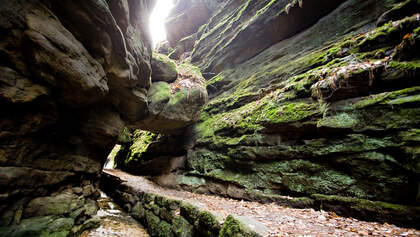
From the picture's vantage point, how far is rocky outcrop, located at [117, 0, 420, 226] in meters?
3.61

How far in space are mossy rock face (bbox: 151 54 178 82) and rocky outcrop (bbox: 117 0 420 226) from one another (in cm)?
384

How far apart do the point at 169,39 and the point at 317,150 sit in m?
26.1

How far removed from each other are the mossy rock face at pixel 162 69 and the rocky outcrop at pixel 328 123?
3.84 meters

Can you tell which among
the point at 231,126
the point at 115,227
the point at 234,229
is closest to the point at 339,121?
the point at 231,126

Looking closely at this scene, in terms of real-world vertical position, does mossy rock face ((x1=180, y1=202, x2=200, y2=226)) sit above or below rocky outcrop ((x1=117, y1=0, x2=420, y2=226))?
below

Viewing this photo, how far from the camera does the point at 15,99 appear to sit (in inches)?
136

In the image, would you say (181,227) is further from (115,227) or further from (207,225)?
(115,227)

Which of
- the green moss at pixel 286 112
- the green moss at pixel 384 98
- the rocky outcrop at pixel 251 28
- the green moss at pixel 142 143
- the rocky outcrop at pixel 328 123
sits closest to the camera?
the rocky outcrop at pixel 328 123

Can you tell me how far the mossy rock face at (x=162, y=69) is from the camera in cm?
895

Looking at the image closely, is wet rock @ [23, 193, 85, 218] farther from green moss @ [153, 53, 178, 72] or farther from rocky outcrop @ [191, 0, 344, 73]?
rocky outcrop @ [191, 0, 344, 73]

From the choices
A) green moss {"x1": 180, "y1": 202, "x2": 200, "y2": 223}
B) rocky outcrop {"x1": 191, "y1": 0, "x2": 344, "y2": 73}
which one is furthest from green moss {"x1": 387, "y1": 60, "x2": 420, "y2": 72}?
green moss {"x1": 180, "y1": 202, "x2": 200, "y2": 223}

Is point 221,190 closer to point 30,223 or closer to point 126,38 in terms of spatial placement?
point 30,223

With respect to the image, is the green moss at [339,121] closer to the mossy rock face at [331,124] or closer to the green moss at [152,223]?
the mossy rock face at [331,124]

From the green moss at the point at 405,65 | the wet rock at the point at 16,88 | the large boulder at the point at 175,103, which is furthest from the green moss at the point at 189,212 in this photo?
the green moss at the point at 405,65
